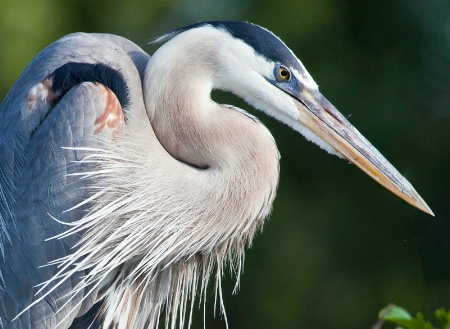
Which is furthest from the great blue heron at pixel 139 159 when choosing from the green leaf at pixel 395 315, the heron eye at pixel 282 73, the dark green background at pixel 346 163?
the dark green background at pixel 346 163

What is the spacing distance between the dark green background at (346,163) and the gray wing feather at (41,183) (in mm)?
3240

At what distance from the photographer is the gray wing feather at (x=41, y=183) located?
3.22 m

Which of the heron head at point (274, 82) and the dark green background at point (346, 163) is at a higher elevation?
the heron head at point (274, 82)

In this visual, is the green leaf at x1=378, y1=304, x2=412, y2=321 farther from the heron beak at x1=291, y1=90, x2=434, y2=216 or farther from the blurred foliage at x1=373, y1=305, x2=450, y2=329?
the heron beak at x1=291, y1=90, x2=434, y2=216

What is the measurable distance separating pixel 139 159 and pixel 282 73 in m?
0.65

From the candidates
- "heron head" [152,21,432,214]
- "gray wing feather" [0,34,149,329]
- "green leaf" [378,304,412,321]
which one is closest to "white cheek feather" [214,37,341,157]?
"heron head" [152,21,432,214]

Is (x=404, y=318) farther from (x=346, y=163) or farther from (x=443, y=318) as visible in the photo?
(x=346, y=163)

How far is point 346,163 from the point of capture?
7.01 metres

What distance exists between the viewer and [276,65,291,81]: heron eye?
3311mm

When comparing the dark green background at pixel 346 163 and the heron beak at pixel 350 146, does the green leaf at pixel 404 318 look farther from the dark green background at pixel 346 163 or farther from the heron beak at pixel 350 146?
the dark green background at pixel 346 163

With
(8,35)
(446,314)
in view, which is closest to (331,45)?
(8,35)

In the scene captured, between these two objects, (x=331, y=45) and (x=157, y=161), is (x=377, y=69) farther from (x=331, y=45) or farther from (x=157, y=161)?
(x=157, y=161)

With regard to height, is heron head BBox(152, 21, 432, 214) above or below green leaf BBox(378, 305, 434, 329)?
below

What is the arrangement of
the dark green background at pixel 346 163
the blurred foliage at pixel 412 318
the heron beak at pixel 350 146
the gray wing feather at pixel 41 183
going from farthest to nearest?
1. the dark green background at pixel 346 163
2. the heron beak at pixel 350 146
3. the gray wing feather at pixel 41 183
4. the blurred foliage at pixel 412 318
